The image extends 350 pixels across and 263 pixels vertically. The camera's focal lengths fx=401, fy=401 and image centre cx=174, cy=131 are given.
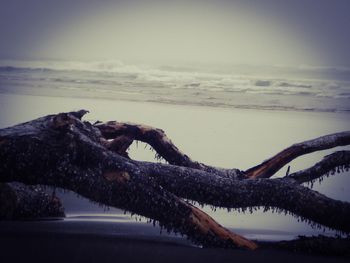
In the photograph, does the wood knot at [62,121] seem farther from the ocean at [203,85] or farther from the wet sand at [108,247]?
the wet sand at [108,247]

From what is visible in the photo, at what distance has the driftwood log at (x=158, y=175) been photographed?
2539 mm

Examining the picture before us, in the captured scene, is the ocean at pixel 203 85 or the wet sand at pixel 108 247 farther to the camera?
the ocean at pixel 203 85

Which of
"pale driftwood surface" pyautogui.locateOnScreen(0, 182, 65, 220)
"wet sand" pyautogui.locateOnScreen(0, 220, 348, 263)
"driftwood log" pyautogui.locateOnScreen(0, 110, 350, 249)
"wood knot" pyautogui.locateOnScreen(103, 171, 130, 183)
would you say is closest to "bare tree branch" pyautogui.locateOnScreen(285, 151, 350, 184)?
"driftwood log" pyautogui.locateOnScreen(0, 110, 350, 249)

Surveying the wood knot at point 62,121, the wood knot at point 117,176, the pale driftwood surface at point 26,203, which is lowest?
the pale driftwood surface at point 26,203

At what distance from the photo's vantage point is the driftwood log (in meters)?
2.54

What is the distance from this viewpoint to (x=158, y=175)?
105 inches

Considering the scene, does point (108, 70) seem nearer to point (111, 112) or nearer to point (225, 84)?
point (111, 112)

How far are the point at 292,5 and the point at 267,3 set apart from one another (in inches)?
6.9

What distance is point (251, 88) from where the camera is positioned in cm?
283

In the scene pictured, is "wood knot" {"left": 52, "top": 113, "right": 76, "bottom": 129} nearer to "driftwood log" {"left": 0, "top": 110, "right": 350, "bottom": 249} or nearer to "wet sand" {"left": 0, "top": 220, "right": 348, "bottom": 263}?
"driftwood log" {"left": 0, "top": 110, "right": 350, "bottom": 249}

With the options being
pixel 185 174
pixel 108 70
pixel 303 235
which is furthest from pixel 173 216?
pixel 108 70

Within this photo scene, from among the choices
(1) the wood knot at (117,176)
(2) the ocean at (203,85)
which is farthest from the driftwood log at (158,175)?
(2) the ocean at (203,85)

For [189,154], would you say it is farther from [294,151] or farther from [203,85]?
[294,151]

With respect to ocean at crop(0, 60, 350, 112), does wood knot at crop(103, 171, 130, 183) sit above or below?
below
